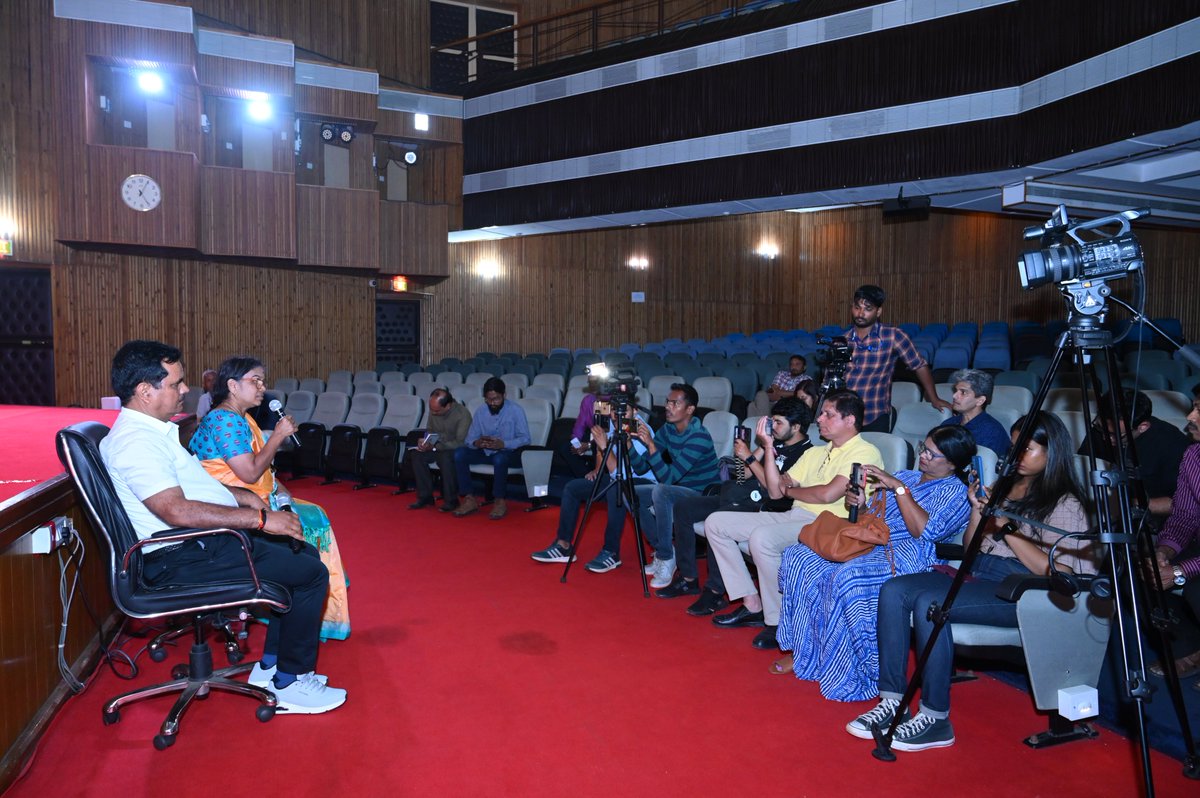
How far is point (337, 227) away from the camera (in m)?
11.6

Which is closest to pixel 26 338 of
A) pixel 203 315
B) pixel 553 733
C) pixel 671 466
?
pixel 203 315

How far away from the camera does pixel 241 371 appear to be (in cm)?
329

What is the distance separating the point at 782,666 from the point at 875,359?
2.10 metres

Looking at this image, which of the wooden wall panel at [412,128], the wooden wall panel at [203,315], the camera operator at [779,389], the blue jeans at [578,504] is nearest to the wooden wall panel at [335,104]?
the wooden wall panel at [412,128]

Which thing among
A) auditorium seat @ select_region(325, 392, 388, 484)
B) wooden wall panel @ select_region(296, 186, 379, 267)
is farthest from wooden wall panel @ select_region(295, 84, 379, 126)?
auditorium seat @ select_region(325, 392, 388, 484)

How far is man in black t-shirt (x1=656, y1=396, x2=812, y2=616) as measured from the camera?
3.87 metres

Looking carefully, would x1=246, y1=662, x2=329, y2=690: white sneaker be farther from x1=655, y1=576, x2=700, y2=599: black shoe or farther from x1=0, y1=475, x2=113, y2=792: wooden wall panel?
x1=655, y1=576, x2=700, y2=599: black shoe

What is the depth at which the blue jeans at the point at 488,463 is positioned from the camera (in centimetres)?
624

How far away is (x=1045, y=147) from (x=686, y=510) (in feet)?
20.3

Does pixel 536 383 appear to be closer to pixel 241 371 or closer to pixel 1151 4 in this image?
pixel 241 371

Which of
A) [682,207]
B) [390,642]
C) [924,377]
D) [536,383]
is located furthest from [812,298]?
[390,642]

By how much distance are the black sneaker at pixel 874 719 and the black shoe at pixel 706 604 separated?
1.20 meters

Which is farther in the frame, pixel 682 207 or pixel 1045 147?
pixel 682 207

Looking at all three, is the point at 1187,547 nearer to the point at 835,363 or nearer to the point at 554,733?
the point at 835,363
